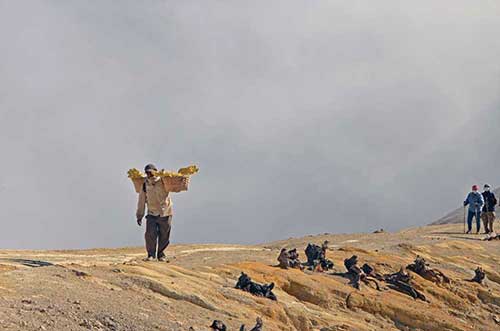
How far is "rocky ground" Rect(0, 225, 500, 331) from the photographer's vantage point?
1086 centimetres

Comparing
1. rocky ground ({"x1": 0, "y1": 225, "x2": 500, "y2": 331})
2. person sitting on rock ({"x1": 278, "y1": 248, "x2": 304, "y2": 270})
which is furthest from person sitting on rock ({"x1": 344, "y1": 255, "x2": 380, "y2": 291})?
person sitting on rock ({"x1": 278, "y1": 248, "x2": 304, "y2": 270})

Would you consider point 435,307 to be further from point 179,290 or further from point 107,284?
point 107,284

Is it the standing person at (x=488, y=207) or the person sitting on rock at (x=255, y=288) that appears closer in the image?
the person sitting on rock at (x=255, y=288)

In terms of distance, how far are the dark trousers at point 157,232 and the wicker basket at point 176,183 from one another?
71cm

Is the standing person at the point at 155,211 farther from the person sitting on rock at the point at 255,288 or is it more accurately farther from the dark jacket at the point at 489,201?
the dark jacket at the point at 489,201

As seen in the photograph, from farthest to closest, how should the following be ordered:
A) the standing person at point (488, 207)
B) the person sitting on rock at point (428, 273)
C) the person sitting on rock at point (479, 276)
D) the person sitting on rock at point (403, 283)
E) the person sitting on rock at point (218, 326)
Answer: the standing person at point (488, 207) → the person sitting on rock at point (479, 276) → the person sitting on rock at point (428, 273) → the person sitting on rock at point (403, 283) → the person sitting on rock at point (218, 326)

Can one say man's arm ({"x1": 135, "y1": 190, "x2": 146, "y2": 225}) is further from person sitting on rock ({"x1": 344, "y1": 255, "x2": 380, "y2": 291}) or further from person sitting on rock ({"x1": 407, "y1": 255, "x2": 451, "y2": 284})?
person sitting on rock ({"x1": 407, "y1": 255, "x2": 451, "y2": 284})

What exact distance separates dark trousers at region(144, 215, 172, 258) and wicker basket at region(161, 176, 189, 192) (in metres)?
0.71

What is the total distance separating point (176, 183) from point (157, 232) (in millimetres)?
1256

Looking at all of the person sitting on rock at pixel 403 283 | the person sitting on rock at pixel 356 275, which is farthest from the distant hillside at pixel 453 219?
the person sitting on rock at pixel 356 275

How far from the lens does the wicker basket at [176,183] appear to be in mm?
16672

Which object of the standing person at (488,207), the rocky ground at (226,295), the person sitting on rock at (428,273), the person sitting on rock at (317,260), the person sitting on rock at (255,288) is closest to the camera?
the rocky ground at (226,295)

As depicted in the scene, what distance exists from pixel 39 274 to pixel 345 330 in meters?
5.68

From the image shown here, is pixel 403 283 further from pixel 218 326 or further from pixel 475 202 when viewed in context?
pixel 475 202
